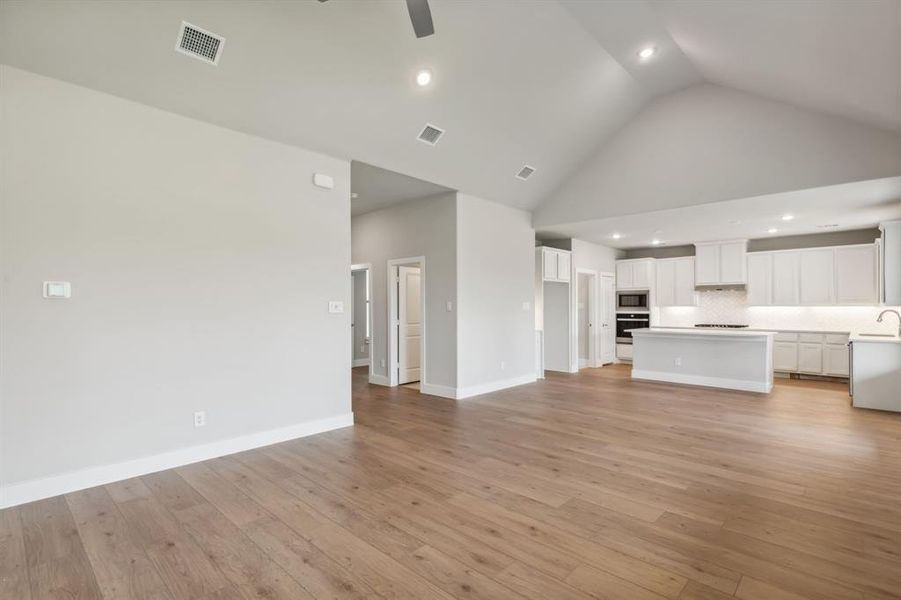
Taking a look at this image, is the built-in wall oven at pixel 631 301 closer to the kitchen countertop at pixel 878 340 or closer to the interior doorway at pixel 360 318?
the kitchen countertop at pixel 878 340

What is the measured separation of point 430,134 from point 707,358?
5.72 metres

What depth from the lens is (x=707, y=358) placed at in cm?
716

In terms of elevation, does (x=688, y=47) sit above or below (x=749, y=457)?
above

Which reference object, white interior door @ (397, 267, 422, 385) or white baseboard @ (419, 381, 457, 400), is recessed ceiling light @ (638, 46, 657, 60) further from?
white baseboard @ (419, 381, 457, 400)

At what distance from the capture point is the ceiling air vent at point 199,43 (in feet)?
10.2

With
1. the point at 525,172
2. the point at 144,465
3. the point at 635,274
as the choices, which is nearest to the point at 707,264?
the point at 635,274

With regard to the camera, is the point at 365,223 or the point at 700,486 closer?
the point at 700,486

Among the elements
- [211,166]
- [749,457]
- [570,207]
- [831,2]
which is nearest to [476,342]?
[570,207]

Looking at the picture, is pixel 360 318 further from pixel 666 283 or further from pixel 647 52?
pixel 647 52

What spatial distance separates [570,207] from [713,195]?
6.65 ft

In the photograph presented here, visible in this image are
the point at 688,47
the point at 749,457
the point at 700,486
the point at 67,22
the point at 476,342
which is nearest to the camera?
the point at 67,22

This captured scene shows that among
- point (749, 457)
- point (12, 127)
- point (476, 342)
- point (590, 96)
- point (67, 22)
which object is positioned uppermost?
point (590, 96)

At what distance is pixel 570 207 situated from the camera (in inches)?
279

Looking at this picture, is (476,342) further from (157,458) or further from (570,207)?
(157,458)
